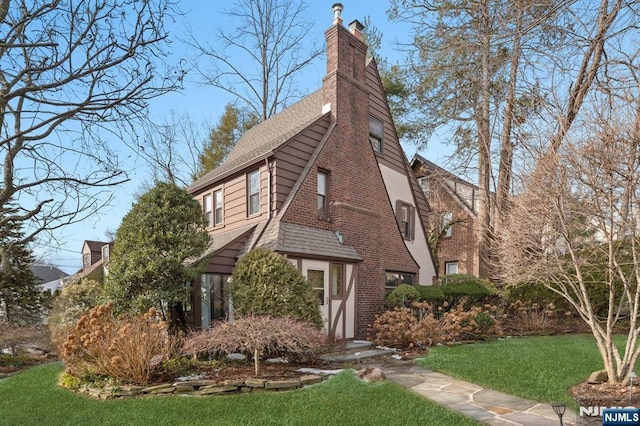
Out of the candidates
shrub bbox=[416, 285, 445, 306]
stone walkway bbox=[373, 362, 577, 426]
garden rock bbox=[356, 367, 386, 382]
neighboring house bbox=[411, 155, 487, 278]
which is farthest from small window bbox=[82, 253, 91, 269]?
stone walkway bbox=[373, 362, 577, 426]

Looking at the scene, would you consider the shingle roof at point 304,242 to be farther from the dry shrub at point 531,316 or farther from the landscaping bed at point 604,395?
the dry shrub at point 531,316

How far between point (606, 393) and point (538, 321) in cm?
901

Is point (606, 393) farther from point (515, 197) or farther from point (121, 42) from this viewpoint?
point (121, 42)

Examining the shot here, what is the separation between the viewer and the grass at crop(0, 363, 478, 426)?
5.10 meters

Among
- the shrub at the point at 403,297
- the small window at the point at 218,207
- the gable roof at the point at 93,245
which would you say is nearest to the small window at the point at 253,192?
the small window at the point at 218,207

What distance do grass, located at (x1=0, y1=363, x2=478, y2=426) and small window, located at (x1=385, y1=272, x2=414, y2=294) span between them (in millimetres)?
6659

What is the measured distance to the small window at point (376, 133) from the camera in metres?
14.2

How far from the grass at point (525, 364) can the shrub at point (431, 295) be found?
1968mm

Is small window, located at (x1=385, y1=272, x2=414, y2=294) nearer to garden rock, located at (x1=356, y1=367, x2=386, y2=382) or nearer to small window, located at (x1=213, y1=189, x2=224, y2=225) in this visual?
small window, located at (x1=213, y1=189, x2=224, y2=225)

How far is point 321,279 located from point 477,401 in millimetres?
5425

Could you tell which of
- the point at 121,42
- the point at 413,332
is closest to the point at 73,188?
the point at 121,42

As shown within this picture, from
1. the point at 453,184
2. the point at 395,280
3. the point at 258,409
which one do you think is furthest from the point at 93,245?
the point at 258,409

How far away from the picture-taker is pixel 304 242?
1041cm

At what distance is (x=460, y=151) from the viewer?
62.3 feet
